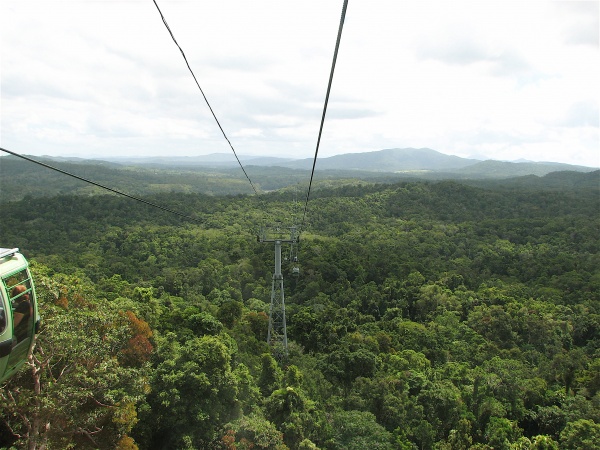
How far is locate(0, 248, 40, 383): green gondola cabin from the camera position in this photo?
214 inches

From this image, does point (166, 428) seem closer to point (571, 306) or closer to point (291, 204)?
point (571, 306)

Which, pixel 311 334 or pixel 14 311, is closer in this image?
pixel 14 311

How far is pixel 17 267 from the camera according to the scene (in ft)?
18.8

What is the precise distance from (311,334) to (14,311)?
2436cm

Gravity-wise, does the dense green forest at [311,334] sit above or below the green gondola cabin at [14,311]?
below

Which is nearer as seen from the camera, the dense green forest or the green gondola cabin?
the green gondola cabin

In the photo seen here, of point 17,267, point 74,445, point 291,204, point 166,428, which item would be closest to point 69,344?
point 74,445

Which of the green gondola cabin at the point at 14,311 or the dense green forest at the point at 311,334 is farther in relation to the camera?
the dense green forest at the point at 311,334

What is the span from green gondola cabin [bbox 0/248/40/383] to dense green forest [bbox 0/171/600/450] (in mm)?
3122

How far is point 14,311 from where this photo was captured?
18.7ft

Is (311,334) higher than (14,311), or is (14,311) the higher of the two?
(14,311)

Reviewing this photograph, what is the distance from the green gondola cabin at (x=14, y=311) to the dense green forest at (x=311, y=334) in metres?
3.12

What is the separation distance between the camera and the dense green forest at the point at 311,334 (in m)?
10.8

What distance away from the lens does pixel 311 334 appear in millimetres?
28828
